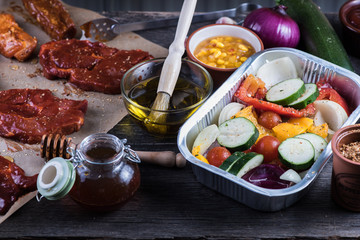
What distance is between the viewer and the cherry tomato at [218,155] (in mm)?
2498

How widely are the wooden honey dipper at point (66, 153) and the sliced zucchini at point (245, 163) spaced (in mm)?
387

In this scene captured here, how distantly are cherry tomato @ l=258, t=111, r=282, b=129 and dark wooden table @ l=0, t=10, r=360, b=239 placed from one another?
38 cm

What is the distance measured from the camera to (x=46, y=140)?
8.48 feet

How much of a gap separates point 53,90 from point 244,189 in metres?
1.54

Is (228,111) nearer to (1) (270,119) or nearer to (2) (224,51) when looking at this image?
(1) (270,119)

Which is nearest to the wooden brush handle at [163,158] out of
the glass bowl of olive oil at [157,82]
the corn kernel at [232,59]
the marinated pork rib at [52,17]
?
the glass bowl of olive oil at [157,82]

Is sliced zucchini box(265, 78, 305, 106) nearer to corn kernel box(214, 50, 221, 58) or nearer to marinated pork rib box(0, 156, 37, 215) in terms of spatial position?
corn kernel box(214, 50, 221, 58)

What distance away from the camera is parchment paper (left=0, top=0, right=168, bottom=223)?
2807 millimetres

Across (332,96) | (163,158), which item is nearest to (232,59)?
(332,96)

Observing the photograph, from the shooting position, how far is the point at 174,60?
2.97m

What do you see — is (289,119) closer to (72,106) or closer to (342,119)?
(342,119)

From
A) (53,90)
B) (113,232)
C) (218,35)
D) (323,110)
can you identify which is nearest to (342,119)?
(323,110)

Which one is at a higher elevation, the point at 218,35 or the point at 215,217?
the point at 218,35

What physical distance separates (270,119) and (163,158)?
61 centimetres
